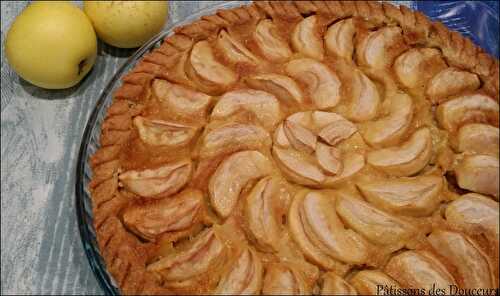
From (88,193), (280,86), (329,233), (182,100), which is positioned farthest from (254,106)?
(88,193)

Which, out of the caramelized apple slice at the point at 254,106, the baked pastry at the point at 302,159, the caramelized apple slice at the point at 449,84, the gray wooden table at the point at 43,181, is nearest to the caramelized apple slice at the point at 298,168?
the baked pastry at the point at 302,159

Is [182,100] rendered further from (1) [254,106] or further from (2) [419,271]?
(2) [419,271]

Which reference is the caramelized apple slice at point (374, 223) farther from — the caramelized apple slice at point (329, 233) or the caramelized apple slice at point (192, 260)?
the caramelized apple slice at point (192, 260)

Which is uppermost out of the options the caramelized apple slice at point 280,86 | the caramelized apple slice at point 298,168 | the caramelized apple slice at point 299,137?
the caramelized apple slice at point 280,86

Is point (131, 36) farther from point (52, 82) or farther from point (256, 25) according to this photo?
point (256, 25)

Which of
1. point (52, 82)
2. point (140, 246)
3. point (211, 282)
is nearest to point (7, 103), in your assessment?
point (52, 82)

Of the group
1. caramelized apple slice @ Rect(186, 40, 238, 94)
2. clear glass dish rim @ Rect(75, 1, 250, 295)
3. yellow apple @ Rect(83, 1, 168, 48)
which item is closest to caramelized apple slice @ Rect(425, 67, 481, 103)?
caramelized apple slice @ Rect(186, 40, 238, 94)
